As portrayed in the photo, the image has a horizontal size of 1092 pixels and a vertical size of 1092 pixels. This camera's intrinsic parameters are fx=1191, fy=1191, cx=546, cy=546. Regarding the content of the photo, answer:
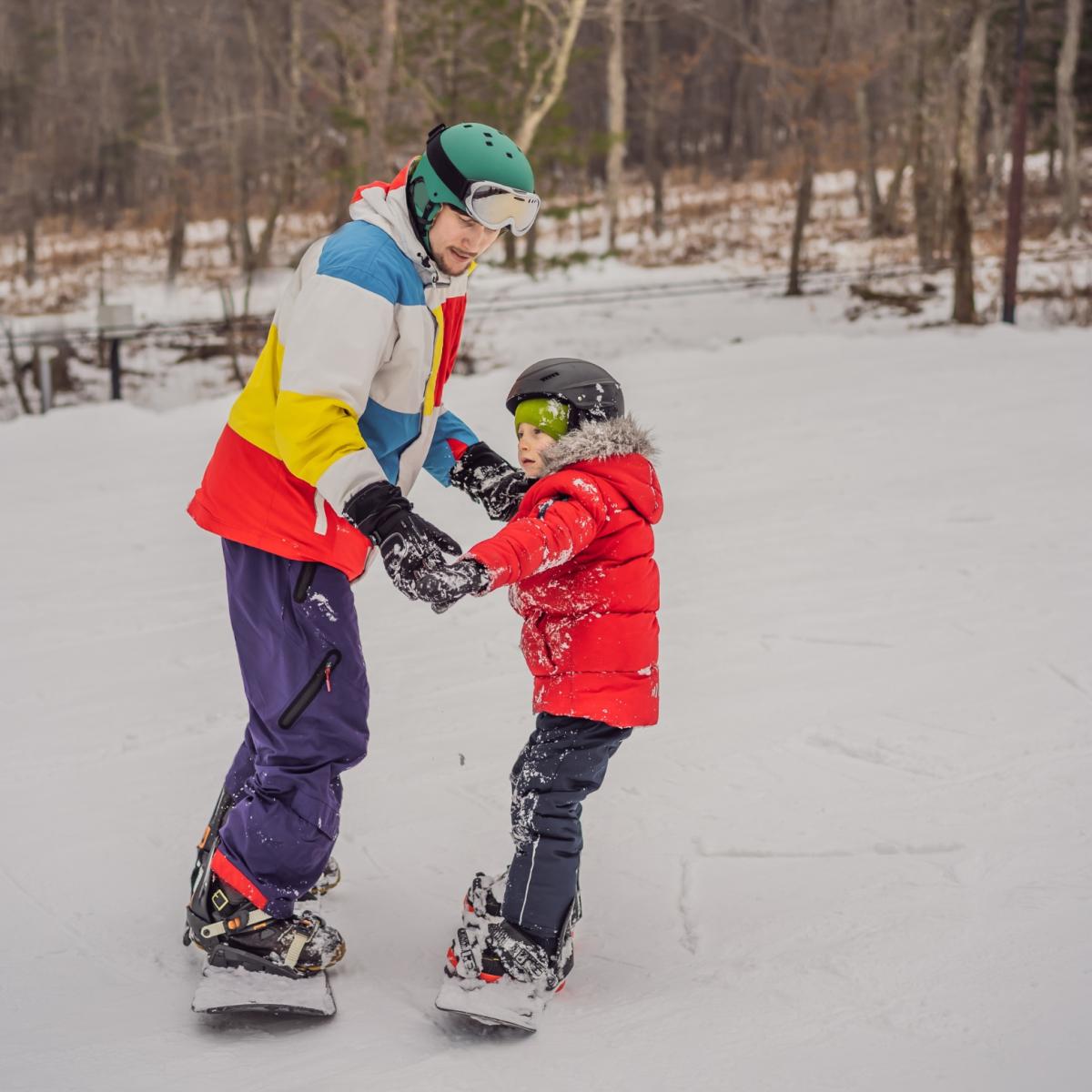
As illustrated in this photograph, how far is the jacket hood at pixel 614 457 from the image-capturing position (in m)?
2.62

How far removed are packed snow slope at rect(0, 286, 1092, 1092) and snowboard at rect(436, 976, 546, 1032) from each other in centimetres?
5

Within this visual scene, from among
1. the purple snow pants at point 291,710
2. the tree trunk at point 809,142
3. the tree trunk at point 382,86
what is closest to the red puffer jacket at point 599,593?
the purple snow pants at point 291,710

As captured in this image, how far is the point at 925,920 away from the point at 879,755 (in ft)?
3.21

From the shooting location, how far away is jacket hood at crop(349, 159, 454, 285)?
2.57 meters

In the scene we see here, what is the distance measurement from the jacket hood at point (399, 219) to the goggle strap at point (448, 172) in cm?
11

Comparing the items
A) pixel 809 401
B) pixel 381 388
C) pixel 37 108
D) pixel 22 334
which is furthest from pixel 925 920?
pixel 37 108

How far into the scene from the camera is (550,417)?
2.70m

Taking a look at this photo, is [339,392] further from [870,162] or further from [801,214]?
[870,162]

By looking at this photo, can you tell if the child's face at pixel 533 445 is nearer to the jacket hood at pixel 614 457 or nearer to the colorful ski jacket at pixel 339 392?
the jacket hood at pixel 614 457

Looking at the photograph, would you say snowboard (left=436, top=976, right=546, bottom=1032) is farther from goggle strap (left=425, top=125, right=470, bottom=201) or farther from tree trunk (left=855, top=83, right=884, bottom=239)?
tree trunk (left=855, top=83, right=884, bottom=239)

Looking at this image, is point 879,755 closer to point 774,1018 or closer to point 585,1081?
point 774,1018

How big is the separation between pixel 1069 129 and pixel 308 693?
954 inches

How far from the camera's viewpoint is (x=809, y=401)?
938 cm

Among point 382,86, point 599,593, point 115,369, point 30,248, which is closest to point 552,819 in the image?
point 599,593
